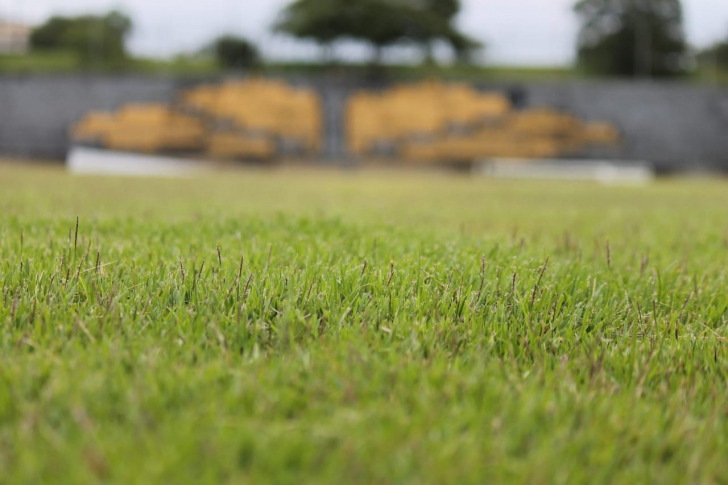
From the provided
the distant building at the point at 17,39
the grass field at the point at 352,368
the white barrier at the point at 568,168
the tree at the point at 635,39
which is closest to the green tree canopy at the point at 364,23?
the tree at the point at 635,39

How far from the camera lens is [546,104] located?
22.2m

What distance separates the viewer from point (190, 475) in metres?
0.96

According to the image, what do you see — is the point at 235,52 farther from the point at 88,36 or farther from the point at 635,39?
the point at 635,39

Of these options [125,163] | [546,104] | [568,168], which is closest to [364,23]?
[546,104]

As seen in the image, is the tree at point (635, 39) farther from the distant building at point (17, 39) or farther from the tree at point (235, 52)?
the distant building at point (17, 39)

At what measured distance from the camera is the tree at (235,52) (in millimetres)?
31375

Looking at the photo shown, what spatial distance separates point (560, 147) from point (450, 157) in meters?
3.84

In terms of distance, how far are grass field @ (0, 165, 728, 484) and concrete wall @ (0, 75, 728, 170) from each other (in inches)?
799

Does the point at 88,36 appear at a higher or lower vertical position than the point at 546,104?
higher

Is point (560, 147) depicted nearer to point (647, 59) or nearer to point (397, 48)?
point (397, 48)

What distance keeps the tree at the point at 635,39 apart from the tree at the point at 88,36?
90.4 feet

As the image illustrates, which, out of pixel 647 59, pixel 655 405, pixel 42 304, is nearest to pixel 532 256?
pixel 655 405

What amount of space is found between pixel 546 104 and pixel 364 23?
13500 millimetres

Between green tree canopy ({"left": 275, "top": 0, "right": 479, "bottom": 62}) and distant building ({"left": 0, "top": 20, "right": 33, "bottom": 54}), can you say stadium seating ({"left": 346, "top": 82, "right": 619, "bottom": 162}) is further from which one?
distant building ({"left": 0, "top": 20, "right": 33, "bottom": 54})
